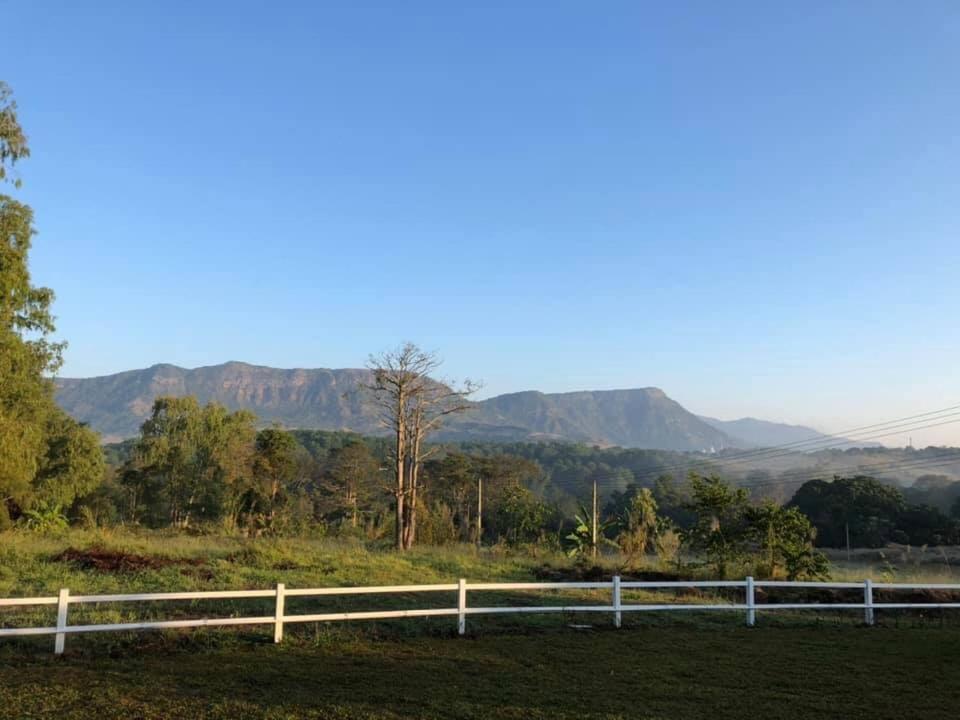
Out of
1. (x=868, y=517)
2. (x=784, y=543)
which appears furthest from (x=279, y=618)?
(x=868, y=517)

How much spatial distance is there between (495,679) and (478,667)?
2.36 feet

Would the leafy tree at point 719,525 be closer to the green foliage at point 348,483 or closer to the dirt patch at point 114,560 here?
the dirt patch at point 114,560

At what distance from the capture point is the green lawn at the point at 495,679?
743cm

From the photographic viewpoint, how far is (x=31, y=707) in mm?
7164

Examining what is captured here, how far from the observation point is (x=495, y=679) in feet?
28.9

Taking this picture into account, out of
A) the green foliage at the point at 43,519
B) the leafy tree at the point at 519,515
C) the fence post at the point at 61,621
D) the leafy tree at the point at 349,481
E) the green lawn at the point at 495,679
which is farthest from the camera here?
the leafy tree at the point at 349,481

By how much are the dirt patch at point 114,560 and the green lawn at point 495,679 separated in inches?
346

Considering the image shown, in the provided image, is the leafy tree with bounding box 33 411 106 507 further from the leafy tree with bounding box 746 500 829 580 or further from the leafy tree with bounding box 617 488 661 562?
the leafy tree with bounding box 746 500 829 580

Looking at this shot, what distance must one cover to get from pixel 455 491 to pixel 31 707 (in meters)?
56.6

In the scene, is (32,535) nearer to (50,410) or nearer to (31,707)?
(50,410)

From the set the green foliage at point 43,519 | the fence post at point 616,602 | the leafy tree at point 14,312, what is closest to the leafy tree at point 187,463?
the green foliage at point 43,519

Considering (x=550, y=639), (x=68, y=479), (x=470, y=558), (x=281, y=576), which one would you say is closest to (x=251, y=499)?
(x=68, y=479)

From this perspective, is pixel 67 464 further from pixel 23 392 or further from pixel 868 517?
pixel 868 517

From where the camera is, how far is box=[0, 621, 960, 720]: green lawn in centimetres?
743
